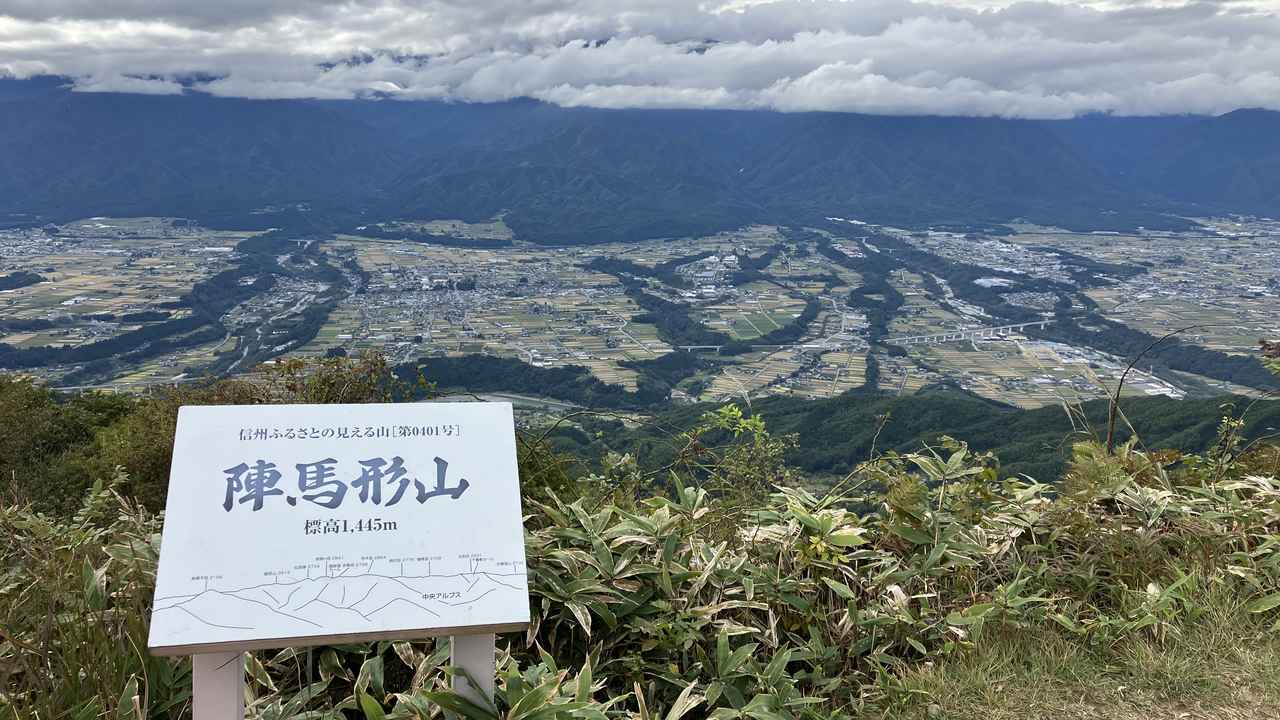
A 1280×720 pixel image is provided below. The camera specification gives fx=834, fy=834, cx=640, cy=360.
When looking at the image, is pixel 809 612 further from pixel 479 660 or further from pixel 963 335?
pixel 963 335

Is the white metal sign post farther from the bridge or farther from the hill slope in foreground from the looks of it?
the bridge

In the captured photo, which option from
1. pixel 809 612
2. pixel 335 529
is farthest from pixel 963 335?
pixel 335 529

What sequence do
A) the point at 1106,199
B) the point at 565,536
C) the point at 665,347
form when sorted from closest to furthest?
the point at 565,536
the point at 665,347
the point at 1106,199

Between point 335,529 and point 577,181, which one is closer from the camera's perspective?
point 335,529

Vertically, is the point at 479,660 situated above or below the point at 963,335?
Answer: above

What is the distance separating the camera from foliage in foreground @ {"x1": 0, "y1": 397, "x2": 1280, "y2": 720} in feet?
8.33

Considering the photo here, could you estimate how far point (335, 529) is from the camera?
6.97 ft

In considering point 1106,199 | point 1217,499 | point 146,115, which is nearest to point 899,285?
point 1217,499

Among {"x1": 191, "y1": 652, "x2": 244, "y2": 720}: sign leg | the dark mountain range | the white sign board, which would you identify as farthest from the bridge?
the dark mountain range

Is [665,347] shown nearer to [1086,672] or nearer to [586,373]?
[586,373]

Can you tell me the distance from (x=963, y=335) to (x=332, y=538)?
55486mm

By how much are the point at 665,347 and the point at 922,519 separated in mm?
43962

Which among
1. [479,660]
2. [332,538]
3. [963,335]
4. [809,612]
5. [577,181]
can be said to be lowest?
[577,181]

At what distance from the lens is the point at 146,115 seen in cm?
19162
